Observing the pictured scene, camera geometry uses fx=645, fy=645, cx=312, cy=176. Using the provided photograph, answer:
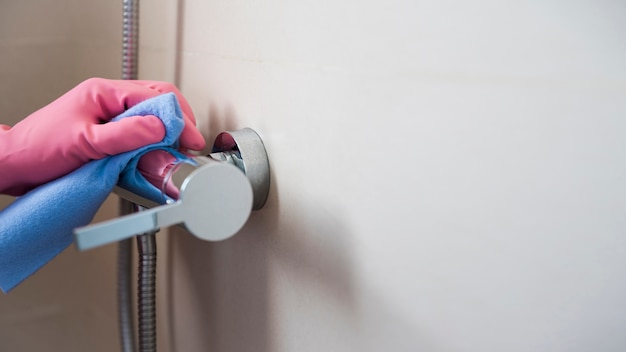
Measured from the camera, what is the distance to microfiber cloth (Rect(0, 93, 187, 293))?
0.44 meters

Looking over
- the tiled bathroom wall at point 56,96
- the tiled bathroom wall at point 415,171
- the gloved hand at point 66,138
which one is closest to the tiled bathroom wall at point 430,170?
the tiled bathroom wall at point 415,171

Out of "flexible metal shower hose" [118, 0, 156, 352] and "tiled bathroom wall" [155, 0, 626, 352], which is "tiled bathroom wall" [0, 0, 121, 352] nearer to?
"flexible metal shower hose" [118, 0, 156, 352]

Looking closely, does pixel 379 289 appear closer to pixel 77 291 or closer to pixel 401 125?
pixel 401 125

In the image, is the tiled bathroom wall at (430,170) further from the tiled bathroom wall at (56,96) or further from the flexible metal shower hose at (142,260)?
the tiled bathroom wall at (56,96)

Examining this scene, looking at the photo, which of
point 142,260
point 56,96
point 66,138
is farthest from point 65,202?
point 56,96

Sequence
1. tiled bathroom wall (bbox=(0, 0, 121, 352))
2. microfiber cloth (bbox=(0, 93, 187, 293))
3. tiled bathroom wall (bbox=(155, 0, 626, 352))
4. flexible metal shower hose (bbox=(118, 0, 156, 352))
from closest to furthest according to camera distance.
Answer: tiled bathroom wall (bbox=(155, 0, 626, 352)) < microfiber cloth (bbox=(0, 93, 187, 293)) < flexible metal shower hose (bbox=(118, 0, 156, 352)) < tiled bathroom wall (bbox=(0, 0, 121, 352))

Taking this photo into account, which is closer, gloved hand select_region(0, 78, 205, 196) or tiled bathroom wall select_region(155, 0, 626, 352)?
tiled bathroom wall select_region(155, 0, 626, 352)

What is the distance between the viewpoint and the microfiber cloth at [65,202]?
441 mm

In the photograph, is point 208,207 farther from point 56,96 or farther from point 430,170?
point 56,96

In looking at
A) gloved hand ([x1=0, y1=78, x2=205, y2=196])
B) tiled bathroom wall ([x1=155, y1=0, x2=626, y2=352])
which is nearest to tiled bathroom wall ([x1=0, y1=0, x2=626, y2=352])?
tiled bathroom wall ([x1=155, y1=0, x2=626, y2=352])

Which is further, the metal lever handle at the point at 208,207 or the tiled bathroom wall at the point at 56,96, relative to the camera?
the tiled bathroom wall at the point at 56,96

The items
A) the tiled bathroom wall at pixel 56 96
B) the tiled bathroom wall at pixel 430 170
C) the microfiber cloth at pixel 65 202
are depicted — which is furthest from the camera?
the tiled bathroom wall at pixel 56 96

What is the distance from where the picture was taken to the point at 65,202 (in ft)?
1.44

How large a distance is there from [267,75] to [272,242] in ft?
0.45
